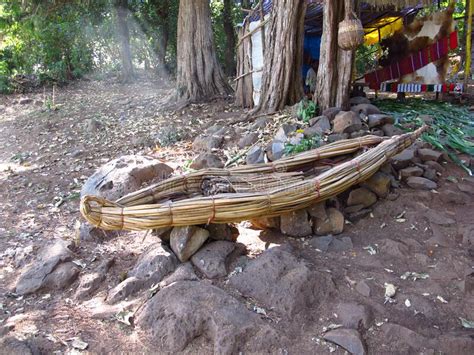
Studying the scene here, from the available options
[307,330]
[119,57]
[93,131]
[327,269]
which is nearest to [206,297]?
[307,330]

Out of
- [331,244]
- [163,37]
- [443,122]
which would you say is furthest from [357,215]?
[163,37]

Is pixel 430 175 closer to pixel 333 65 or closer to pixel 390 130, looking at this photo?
pixel 390 130

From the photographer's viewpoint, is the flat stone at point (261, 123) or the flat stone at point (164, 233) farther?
the flat stone at point (261, 123)

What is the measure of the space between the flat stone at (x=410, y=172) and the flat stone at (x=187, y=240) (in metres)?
1.98

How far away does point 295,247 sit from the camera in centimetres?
306

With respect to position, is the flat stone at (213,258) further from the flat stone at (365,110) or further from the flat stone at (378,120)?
the flat stone at (365,110)

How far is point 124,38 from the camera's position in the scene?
11250mm

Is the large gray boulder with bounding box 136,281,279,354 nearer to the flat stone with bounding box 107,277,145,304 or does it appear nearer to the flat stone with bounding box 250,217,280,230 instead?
the flat stone with bounding box 107,277,145,304

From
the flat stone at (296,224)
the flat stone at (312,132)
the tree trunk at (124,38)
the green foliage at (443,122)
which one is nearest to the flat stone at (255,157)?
the flat stone at (312,132)

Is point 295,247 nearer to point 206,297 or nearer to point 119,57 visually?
point 206,297

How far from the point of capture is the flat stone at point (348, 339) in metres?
2.15

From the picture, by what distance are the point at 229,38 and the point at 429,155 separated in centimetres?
909

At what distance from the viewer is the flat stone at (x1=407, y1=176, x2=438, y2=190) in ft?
12.0

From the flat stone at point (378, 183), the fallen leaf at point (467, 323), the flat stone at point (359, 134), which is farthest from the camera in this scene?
the flat stone at point (359, 134)
